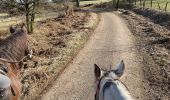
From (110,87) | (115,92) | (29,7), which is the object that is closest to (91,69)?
(110,87)

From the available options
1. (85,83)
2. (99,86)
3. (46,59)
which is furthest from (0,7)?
(99,86)

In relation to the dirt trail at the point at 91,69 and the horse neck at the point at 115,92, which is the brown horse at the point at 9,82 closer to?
the horse neck at the point at 115,92

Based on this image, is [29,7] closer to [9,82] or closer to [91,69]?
[91,69]

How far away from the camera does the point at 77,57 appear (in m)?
16.7

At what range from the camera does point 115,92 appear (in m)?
4.50

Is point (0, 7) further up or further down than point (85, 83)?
further up

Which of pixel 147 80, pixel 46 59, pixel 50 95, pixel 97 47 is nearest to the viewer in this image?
pixel 50 95

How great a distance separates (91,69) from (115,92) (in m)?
9.81

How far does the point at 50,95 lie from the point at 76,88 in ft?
3.53

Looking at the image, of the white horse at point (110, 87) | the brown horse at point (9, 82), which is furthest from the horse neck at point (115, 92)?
the brown horse at point (9, 82)

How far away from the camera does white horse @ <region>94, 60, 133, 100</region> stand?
4.41 meters

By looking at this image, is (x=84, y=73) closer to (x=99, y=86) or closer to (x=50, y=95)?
(x=50, y=95)

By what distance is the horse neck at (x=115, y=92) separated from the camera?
435 cm

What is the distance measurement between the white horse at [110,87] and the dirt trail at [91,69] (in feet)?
17.8
